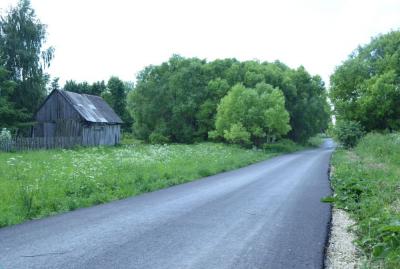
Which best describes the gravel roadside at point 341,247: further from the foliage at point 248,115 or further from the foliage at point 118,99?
the foliage at point 118,99

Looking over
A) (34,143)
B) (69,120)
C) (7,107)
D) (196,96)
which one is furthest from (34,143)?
(196,96)

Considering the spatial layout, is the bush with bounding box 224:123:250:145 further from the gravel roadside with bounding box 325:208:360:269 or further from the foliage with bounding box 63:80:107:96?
the foliage with bounding box 63:80:107:96

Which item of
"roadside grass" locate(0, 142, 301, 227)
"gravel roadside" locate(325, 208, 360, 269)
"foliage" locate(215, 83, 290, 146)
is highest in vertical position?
"foliage" locate(215, 83, 290, 146)

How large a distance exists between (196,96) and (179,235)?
4854cm

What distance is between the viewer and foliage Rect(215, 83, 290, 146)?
137 ft

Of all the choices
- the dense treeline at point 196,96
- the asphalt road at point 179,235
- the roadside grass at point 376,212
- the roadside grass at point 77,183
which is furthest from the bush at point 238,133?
the asphalt road at point 179,235

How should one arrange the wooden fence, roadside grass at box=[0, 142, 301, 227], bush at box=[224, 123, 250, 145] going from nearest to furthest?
Result: roadside grass at box=[0, 142, 301, 227] → the wooden fence → bush at box=[224, 123, 250, 145]

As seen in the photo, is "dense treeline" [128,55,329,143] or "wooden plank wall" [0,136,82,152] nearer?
"wooden plank wall" [0,136,82,152]

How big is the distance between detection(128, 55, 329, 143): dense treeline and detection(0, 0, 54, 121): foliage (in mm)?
16907

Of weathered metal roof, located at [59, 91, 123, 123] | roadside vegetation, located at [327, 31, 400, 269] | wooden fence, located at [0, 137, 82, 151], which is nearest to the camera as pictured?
wooden fence, located at [0, 137, 82, 151]

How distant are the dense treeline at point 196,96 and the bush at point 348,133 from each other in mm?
11799

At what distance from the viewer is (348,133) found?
4144 cm

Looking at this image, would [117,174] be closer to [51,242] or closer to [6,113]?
[51,242]

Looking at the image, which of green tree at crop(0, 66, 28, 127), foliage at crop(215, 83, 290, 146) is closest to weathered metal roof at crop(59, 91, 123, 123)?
green tree at crop(0, 66, 28, 127)
